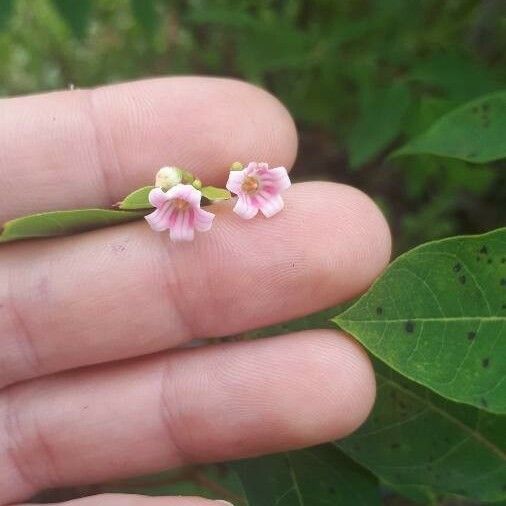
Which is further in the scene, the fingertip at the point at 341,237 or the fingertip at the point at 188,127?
the fingertip at the point at 188,127

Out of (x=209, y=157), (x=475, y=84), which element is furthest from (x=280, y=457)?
(x=475, y=84)

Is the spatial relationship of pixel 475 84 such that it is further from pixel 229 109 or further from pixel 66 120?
pixel 66 120

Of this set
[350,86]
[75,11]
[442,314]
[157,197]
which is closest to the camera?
[442,314]

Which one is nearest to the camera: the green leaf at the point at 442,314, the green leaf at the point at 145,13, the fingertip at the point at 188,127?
the green leaf at the point at 442,314

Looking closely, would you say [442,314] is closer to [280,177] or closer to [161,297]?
[280,177]

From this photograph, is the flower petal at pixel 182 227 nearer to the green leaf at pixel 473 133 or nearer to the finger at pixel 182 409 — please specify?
the finger at pixel 182 409

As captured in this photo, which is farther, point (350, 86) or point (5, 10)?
point (350, 86)

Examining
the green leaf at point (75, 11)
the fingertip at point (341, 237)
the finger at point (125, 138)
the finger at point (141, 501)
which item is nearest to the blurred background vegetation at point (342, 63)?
the green leaf at point (75, 11)

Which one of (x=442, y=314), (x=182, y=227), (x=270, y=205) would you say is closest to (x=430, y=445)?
(x=442, y=314)
